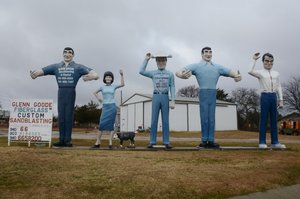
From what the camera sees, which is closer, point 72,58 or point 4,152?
point 4,152

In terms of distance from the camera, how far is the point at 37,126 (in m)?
13.6

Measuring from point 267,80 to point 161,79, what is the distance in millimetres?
4085

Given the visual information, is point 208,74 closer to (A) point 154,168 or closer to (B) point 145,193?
(A) point 154,168

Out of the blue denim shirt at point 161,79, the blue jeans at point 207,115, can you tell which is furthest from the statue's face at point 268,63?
the blue denim shirt at point 161,79

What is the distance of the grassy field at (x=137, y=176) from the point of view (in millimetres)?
6461

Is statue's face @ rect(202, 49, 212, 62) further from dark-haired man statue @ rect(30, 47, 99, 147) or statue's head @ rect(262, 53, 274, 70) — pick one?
dark-haired man statue @ rect(30, 47, 99, 147)

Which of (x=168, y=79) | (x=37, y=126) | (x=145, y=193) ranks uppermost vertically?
(x=168, y=79)

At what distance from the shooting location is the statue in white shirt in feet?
46.5

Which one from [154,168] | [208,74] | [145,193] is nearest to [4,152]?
[154,168]

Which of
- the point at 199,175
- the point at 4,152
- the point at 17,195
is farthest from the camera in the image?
the point at 4,152

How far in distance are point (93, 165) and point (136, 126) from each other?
38.7 meters

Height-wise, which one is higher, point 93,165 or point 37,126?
point 37,126

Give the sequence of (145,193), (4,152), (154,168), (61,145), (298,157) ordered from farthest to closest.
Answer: (61,145) < (298,157) < (4,152) < (154,168) < (145,193)

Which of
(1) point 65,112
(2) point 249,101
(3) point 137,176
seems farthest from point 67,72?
(2) point 249,101
